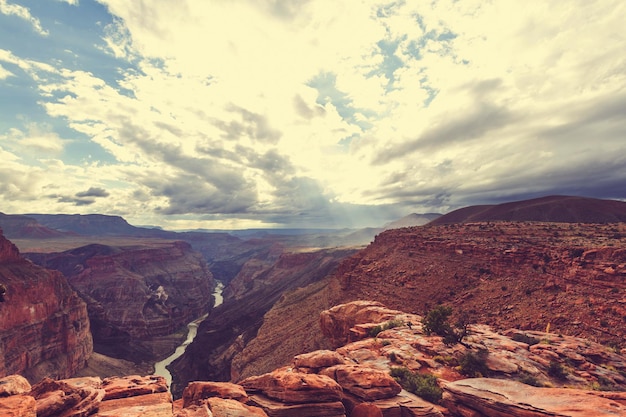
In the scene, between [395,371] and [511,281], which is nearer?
[395,371]

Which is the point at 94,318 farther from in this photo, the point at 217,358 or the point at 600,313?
the point at 600,313

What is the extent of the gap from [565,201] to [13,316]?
14302cm

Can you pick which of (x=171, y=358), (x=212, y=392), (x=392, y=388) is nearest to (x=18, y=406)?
(x=212, y=392)

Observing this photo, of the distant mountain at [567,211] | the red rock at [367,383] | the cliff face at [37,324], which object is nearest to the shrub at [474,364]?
the red rock at [367,383]

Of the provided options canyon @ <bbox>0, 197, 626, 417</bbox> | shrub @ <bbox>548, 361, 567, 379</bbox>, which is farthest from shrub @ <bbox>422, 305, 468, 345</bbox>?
shrub @ <bbox>548, 361, 567, 379</bbox>

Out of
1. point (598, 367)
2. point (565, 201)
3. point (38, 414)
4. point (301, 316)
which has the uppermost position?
point (565, 201)

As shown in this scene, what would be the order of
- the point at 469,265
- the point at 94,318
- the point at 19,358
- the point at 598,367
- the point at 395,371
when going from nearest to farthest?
1. the point at 395,371
2. the point at 598,367
3. the point at 469,265
4. the point at 19,358
5. the point at 94,318

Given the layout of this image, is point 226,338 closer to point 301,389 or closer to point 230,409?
point 301,389

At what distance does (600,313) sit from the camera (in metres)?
26.0

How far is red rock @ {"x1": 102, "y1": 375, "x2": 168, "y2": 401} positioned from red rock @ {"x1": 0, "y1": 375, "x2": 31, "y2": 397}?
3147 millimetres

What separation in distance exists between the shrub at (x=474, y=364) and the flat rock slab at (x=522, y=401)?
3142 mm

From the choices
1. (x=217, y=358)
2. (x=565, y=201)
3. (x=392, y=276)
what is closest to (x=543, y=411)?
(x=392, y=276)

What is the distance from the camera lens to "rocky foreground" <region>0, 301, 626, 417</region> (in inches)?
456

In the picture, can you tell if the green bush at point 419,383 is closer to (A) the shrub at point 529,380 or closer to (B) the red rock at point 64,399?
(A) the shrub at point 529,380
